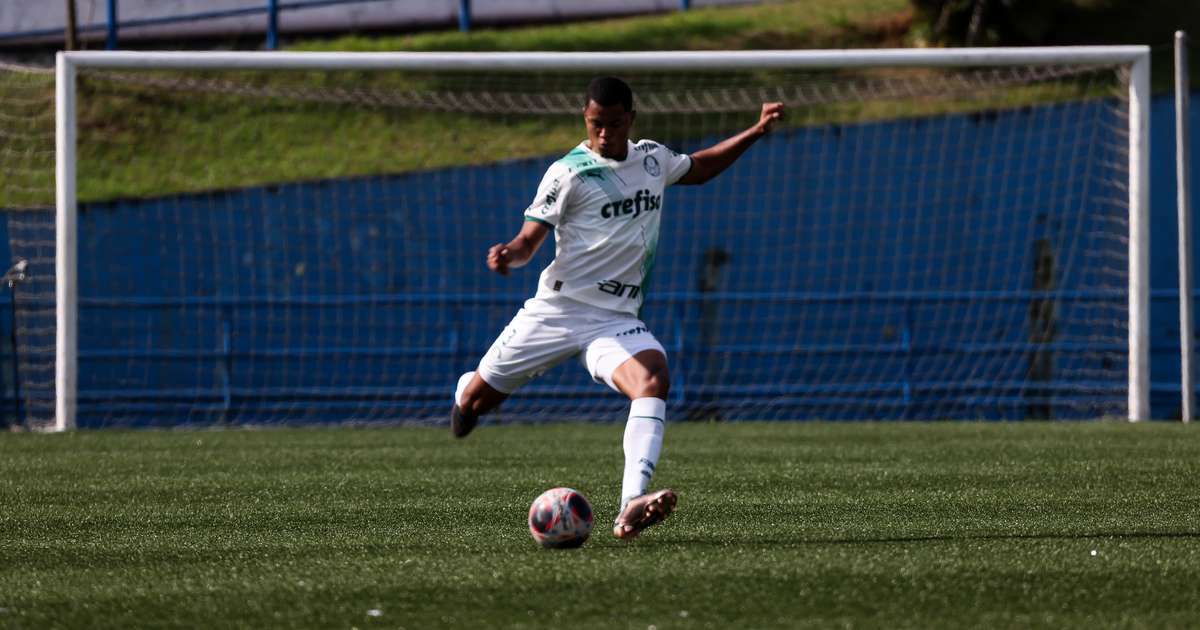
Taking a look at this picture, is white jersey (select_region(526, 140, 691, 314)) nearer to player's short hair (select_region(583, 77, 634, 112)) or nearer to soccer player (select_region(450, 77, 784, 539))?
soccer player (select_region(450, 77, 784, 539))

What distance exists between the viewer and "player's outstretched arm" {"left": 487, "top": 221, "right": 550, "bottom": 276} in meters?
5.71

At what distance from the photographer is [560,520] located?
5.56m

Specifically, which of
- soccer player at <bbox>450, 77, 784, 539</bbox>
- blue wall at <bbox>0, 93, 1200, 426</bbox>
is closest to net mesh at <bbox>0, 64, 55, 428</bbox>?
blue wall at <bbox>0, 93, 1200, 426</bbox>

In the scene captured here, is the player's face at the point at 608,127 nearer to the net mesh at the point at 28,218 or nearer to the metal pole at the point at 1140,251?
the metal pole at the point at 1140,251

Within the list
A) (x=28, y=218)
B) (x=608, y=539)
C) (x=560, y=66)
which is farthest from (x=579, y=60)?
(x=28, y=218)

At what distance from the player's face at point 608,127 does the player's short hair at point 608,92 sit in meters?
0.02

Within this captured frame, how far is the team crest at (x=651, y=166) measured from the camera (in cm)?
655

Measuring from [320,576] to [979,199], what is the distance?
49.2 feet

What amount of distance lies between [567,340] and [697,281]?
12.3 metres

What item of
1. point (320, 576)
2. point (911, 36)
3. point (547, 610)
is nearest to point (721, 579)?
point (547, 610)

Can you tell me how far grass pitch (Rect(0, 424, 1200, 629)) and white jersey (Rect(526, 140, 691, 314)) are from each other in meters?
0.96

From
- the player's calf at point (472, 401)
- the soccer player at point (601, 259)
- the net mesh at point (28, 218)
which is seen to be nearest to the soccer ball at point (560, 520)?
the soccer player at point (601, 259)

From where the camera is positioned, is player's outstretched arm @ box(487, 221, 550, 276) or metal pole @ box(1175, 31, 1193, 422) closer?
player's outstretched arm @ box(487, 221, 550, 276)

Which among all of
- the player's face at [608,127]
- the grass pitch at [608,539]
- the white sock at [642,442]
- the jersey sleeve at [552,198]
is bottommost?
the grass pitch at [608,539]
